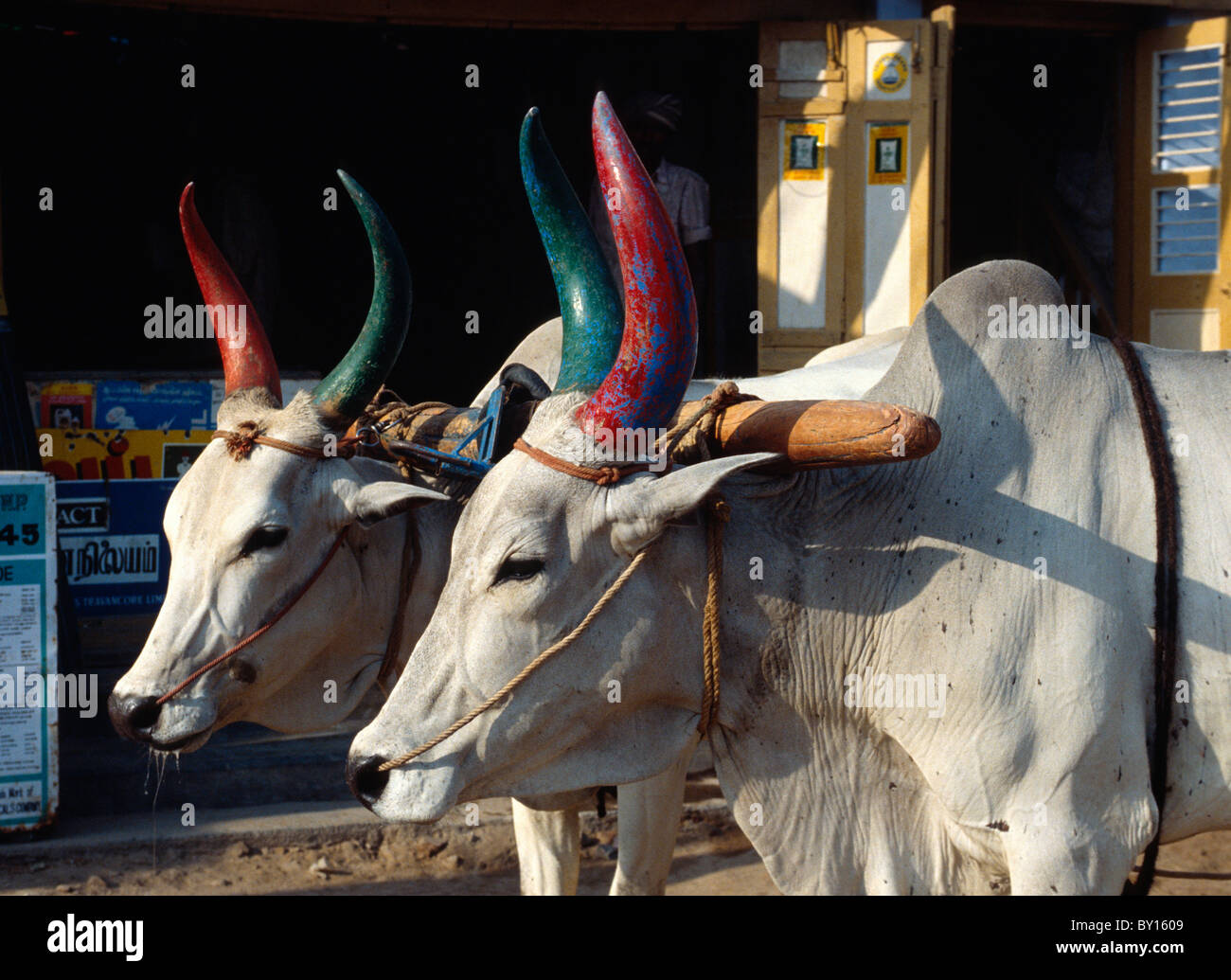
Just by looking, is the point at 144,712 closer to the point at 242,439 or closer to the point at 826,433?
the point at 242,439

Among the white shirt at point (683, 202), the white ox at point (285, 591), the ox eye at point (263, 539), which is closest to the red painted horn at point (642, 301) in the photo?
the white ox at point (285, 591)

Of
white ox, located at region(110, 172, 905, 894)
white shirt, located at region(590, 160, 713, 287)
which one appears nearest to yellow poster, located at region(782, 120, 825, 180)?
white shirt, located at region(590, 160, 713, 287)

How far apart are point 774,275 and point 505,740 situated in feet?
14.9

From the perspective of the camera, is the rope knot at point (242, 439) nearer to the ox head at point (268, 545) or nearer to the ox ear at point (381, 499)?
the ox head at point (268, 545)

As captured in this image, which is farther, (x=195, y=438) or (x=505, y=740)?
(x=195, y=438)

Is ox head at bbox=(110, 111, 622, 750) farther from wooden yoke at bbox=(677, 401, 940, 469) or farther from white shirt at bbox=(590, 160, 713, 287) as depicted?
white shirt at bbox=(590, 160, 713, 287)

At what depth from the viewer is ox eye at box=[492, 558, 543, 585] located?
2109 millimetres

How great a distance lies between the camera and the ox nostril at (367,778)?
81.2 inches

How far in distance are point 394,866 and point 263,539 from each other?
8.16 feet

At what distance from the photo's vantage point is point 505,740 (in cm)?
213

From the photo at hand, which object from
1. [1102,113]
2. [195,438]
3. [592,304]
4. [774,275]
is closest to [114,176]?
[195,438]

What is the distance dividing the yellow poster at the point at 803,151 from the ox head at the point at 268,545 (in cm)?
360

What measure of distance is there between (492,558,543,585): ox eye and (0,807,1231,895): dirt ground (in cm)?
288
